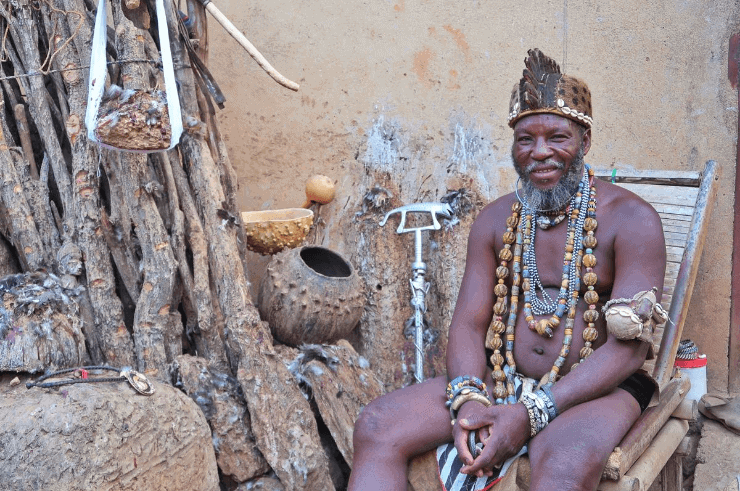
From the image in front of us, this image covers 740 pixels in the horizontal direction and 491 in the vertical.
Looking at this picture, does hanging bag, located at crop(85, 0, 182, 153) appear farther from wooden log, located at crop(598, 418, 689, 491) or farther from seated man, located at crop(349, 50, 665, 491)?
wooden log, located at crop(598, 418, 689, 491)

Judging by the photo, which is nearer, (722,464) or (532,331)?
(532,331)

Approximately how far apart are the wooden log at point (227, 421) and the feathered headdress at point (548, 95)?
176 centimetres

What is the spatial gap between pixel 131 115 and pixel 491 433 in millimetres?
1947

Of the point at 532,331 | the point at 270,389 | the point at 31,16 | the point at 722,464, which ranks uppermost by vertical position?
the point at 31,16

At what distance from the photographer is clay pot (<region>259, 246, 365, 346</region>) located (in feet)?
13.2

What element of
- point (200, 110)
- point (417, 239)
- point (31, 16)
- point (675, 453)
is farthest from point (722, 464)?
point (31, 16)

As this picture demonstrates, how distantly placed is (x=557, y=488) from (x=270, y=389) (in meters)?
1.66

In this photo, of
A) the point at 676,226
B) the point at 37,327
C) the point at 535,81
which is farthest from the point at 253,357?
the point at 676,226

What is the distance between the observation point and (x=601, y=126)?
175 inches

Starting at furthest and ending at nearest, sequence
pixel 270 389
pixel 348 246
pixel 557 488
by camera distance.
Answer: pixel 348 246 < pixel 270 389 < pixel 557 488

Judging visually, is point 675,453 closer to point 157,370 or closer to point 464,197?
point 464,197

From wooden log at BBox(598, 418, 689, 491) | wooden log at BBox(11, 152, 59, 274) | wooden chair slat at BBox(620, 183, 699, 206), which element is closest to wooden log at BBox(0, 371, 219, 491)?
wooden log at BBox(11, 152, 59, 274)

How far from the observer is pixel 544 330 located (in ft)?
9.24

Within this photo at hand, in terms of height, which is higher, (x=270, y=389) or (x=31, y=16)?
(x=31, y=16)
